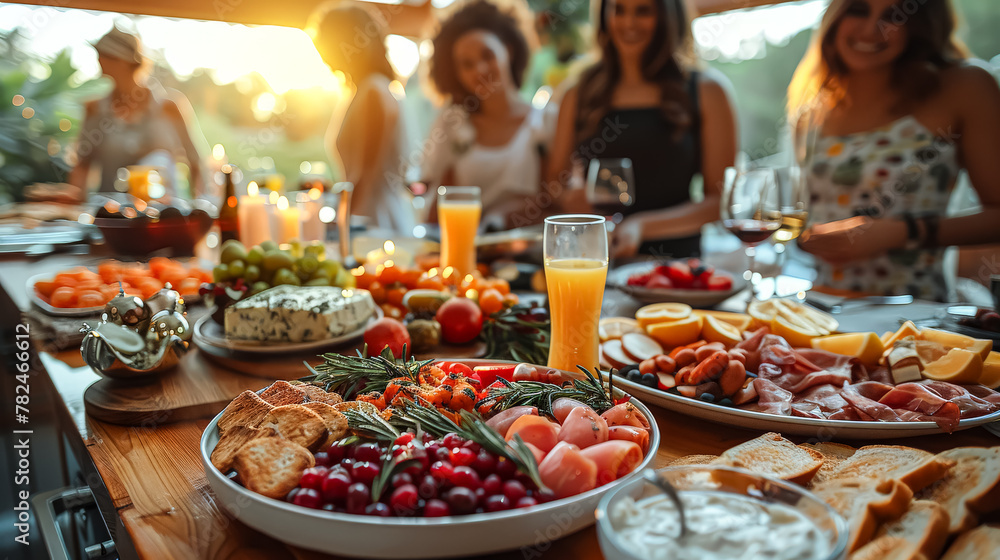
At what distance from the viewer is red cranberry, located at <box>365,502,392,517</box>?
0.60m

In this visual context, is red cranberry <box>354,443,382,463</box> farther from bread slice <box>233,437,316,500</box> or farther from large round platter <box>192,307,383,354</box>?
large round platter <box>192,307,383,354</box>

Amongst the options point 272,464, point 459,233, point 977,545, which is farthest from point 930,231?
point 272,464

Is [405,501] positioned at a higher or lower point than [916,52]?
lower

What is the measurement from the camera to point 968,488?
647mm

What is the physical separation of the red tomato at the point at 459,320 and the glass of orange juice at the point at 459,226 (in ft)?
1.95

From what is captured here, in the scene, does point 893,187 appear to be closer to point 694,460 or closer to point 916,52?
point 916,52

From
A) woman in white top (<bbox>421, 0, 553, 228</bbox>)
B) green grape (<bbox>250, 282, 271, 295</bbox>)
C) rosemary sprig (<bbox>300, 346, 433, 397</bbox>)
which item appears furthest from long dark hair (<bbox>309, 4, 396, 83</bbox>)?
rosemary sprig (<bbox>300, 346, 433, 397</bbox>)

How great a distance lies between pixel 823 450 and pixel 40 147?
595 centimetres

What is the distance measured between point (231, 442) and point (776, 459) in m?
0.70

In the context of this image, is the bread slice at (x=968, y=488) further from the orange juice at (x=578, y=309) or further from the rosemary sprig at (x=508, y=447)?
the orange juice at (x=578, y=309)

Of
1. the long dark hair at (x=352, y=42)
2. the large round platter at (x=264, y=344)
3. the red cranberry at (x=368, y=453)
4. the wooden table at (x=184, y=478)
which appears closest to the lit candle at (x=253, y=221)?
the large round platter at (x=264, y=344)

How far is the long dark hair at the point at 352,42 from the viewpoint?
354 centimetres

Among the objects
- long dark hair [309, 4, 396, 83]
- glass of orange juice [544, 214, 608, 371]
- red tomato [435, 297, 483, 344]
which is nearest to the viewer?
glass of orange juice [544, 214, 608, 371]

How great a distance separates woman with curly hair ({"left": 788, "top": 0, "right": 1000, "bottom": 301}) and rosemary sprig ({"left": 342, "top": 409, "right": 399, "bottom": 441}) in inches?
68.5
